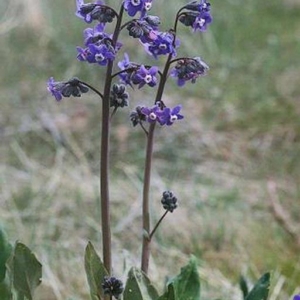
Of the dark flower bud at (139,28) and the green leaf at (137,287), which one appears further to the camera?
the green leaf at (137,287)

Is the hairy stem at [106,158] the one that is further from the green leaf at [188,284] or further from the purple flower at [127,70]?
the green leaf at [188,284]

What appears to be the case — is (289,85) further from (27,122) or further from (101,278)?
(101,278)

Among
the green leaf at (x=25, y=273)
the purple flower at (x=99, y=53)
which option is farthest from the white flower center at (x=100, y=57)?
the green leaf at (x=25, y=273)

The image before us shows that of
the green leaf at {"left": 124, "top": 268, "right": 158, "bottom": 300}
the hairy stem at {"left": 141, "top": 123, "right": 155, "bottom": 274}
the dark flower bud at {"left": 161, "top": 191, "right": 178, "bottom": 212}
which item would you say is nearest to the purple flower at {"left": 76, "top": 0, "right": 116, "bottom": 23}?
the hairy stem at {"left": 141, "top": 123, "right": 155, "bottom": 274}

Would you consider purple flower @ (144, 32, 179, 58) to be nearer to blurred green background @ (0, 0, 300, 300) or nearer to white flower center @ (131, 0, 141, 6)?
white flower center @ (131, 0, 141, 6)

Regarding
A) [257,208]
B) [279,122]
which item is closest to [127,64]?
[257,208]

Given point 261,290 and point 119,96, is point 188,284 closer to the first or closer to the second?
point 261,290

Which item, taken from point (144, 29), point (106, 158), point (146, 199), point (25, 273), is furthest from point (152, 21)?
point (25, 273)
